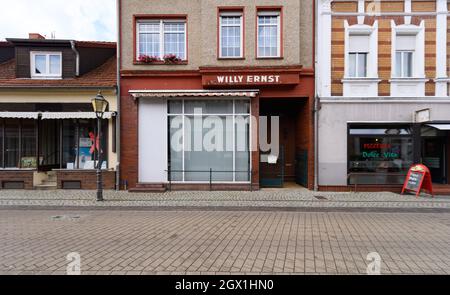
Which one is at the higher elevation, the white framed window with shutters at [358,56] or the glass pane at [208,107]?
the white framed window with shutters at [358,56]

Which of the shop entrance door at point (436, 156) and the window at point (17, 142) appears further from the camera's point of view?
the window at point (17, 142)

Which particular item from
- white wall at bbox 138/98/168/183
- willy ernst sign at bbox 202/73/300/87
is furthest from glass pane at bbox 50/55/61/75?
willy ernst sign at bbox 202/73/300/87

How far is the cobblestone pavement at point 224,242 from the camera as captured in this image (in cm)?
403

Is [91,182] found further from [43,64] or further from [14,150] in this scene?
[43,64]

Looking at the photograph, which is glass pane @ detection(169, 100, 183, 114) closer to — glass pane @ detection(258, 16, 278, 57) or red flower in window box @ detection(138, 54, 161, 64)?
red flower in window box @ detection(138, 54, 161, 64)

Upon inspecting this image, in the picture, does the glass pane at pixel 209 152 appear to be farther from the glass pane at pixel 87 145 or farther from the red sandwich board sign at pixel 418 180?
the red sandwich board sign at pixel 418 180

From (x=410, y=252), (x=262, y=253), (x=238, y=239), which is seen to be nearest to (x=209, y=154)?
(x=238, y=239)

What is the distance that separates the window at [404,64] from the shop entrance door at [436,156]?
3166 mm

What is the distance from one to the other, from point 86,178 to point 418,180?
1419 centimetres

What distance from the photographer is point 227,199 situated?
375 inches

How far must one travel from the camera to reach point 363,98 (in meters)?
11.1

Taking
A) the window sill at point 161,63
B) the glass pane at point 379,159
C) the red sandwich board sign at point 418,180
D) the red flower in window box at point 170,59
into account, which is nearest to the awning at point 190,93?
the window sill at point 161,63

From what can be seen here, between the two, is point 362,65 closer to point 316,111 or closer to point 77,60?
point 316,111

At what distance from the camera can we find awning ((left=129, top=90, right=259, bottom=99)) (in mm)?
11237
